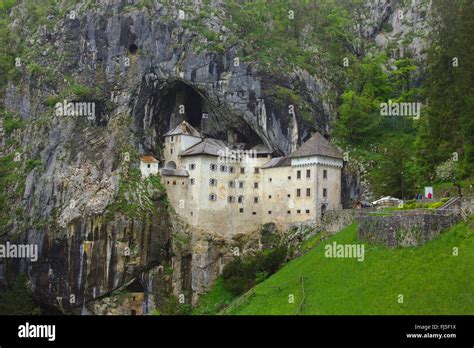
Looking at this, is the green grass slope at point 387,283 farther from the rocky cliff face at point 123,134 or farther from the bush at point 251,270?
the rocky cliff face at point 123,134

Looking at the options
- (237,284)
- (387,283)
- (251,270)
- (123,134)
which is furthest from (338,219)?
(123,134)

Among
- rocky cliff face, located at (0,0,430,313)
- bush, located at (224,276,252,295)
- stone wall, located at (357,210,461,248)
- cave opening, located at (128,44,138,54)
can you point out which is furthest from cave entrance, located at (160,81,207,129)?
stone wall, located at (357,210,461,248)

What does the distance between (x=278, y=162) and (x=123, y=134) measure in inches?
763

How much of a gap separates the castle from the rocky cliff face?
1.97m

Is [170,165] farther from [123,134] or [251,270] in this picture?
[251,270]

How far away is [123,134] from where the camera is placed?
95688 mm

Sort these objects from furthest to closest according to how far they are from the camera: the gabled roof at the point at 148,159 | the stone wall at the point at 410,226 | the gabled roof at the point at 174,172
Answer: the gabled roof at the point at 148,159 → the gabled roof at the point at 174,172 → the stone wall at the point at 410,226

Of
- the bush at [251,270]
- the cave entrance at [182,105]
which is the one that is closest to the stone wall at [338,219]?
the bush at [251,270]

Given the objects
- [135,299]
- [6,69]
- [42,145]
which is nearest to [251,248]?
[135,299]

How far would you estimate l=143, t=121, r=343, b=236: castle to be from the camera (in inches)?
3472

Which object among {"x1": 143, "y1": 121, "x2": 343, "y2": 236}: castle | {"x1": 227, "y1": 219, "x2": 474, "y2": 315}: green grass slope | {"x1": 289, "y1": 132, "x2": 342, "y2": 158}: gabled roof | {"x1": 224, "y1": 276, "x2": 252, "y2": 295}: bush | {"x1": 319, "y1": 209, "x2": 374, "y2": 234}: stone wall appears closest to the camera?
{"x1": 227, "y1": 219, "x2": 474, "y2": 315}: green grass slope

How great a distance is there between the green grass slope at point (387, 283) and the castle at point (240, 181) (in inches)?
629

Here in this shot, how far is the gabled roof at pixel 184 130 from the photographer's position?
94562 millimetres

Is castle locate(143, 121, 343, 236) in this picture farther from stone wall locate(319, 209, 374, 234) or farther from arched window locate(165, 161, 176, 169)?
stone wall locate(319, 209, 374, 234)
